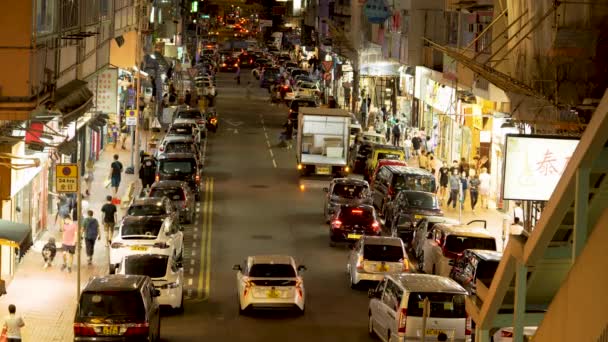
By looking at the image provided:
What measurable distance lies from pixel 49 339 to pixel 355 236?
46.0 ft

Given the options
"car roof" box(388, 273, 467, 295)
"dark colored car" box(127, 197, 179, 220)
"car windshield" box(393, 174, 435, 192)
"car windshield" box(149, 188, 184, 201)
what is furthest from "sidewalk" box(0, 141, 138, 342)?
"car windshield" box(393, 174, 435, 192)

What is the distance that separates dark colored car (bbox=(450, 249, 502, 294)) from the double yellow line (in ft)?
19.9

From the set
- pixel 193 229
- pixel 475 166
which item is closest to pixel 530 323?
pixel 193 229

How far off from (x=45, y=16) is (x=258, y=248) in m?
13.1

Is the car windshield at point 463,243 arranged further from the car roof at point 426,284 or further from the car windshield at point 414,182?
the car windshield at point 414,182

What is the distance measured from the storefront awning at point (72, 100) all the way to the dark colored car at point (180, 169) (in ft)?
41.9

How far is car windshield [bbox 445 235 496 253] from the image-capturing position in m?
31.9

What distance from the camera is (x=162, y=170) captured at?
4588 centimetres

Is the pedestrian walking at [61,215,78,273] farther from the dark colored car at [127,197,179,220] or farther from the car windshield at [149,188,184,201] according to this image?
the car windshield at [149,188,184,201]

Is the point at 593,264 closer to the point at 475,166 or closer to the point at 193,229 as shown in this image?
the point at 193,229

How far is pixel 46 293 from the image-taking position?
2978 cm

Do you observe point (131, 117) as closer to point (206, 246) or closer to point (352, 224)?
point (206, 246)

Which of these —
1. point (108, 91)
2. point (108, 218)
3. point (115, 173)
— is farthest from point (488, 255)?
point (108, 91)

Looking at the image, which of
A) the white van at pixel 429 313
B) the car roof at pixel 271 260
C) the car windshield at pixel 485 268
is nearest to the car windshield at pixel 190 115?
the car roof at pixel 271 260
